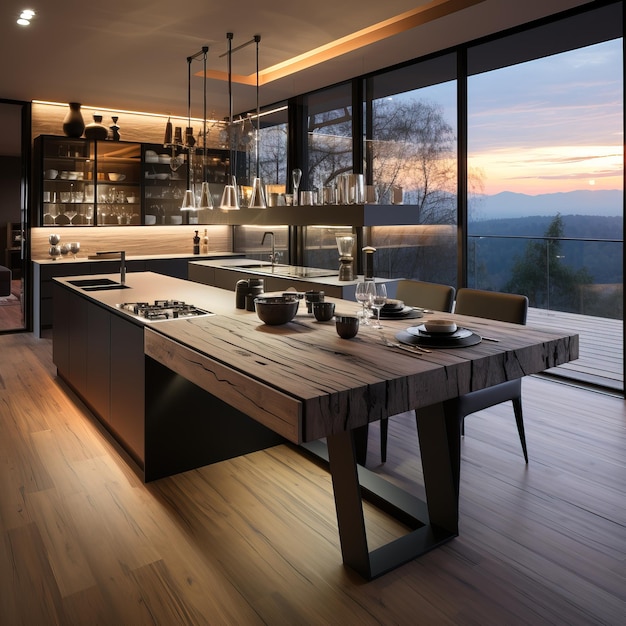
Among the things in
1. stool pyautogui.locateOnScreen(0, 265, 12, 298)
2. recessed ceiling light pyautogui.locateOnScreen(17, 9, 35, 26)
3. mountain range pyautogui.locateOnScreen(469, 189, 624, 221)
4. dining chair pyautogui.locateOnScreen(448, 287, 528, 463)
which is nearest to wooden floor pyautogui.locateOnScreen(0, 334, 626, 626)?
dining chair pyautogui.locateOnScreen(448, 287, 528, 463)

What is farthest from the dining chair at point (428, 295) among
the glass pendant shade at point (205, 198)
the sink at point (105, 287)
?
the sink at point (105, 287)

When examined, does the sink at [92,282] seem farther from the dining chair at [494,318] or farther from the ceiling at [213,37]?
the dining chair at [494,318]

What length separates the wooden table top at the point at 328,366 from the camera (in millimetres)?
1791

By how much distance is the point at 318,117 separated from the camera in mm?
6543

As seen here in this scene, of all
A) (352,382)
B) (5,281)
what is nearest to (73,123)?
(5,281)

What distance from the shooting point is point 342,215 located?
13.8 feet

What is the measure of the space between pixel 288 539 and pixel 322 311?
3.36 ft

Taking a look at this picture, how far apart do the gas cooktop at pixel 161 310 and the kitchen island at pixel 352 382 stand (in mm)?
167

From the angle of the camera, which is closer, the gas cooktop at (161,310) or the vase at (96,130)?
the gas cooktop at (161,310)

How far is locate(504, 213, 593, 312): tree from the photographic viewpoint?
473cm

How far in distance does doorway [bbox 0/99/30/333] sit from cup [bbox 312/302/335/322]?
5.18 metres

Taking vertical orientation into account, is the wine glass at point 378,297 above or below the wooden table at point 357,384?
above

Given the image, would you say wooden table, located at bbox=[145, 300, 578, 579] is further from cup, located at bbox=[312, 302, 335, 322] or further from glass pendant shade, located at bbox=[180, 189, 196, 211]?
glass pendant shade, located at bbox=[180, 189, 196, 211]

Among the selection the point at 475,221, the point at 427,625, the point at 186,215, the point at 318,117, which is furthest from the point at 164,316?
the point at 186,215
